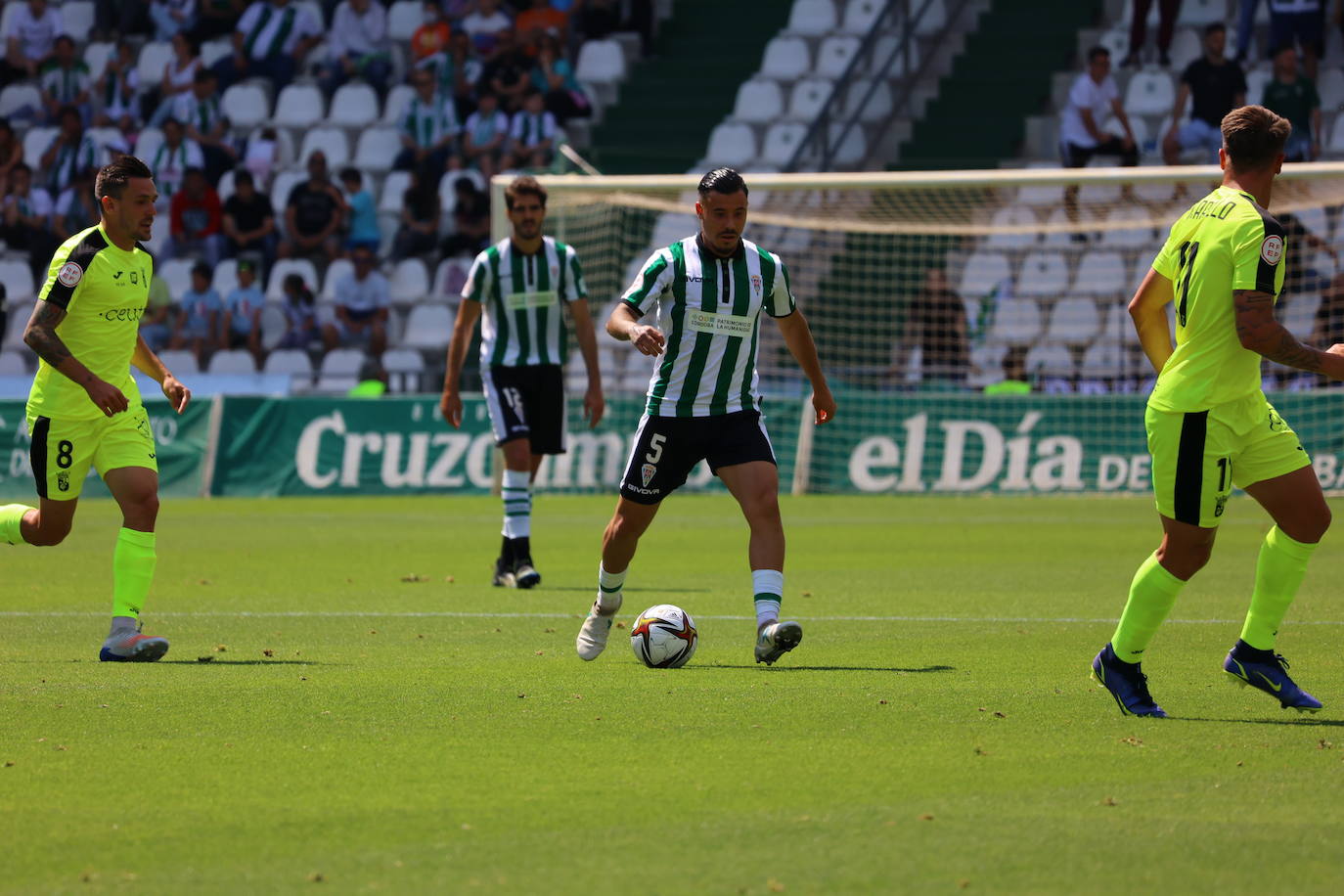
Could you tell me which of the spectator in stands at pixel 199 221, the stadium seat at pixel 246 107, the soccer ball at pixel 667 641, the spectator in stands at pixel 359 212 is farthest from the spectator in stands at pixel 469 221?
the soccer ball at pixel 667 641

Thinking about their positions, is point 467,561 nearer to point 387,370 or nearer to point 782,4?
point 387,370

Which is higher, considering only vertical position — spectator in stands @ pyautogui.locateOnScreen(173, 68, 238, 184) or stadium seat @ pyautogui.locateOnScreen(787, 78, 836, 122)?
stadium seat @ pyautogui.locateOnScreen(787, 78, 836, 122)

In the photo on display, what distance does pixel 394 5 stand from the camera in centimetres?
2880

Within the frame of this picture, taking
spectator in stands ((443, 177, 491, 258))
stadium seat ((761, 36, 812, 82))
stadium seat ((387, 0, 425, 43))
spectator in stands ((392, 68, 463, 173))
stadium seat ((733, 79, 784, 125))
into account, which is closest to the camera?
spectator in stands ((443, 177, 491, 258))

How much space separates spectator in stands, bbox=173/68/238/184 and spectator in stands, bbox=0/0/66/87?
310 centimetres

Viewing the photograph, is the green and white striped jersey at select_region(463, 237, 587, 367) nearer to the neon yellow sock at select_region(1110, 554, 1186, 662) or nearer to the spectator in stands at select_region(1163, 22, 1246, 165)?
the neon yellow sock at select_region(1110, 554, 1186, 662)

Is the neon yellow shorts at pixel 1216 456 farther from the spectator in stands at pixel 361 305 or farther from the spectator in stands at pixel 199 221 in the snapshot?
the spectator in stands at pixel 199 221

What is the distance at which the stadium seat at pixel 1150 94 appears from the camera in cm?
2330

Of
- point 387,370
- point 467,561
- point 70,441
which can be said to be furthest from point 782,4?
point 70,441

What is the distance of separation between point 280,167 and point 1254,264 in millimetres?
23365

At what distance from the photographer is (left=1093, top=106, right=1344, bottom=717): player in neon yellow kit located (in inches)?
236

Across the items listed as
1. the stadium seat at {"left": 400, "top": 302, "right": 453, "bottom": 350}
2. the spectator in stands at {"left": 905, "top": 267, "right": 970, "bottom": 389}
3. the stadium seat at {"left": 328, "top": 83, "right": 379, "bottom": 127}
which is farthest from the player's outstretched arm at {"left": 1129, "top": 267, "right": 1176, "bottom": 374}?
the stadium seat at {"left": 328, "top": 83, "right": 379, "bottom": 127}

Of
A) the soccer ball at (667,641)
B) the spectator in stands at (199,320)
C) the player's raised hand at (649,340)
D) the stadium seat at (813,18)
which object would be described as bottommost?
the spectator in stands at (199,320)

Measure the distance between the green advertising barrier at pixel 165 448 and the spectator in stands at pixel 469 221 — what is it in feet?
16.6
